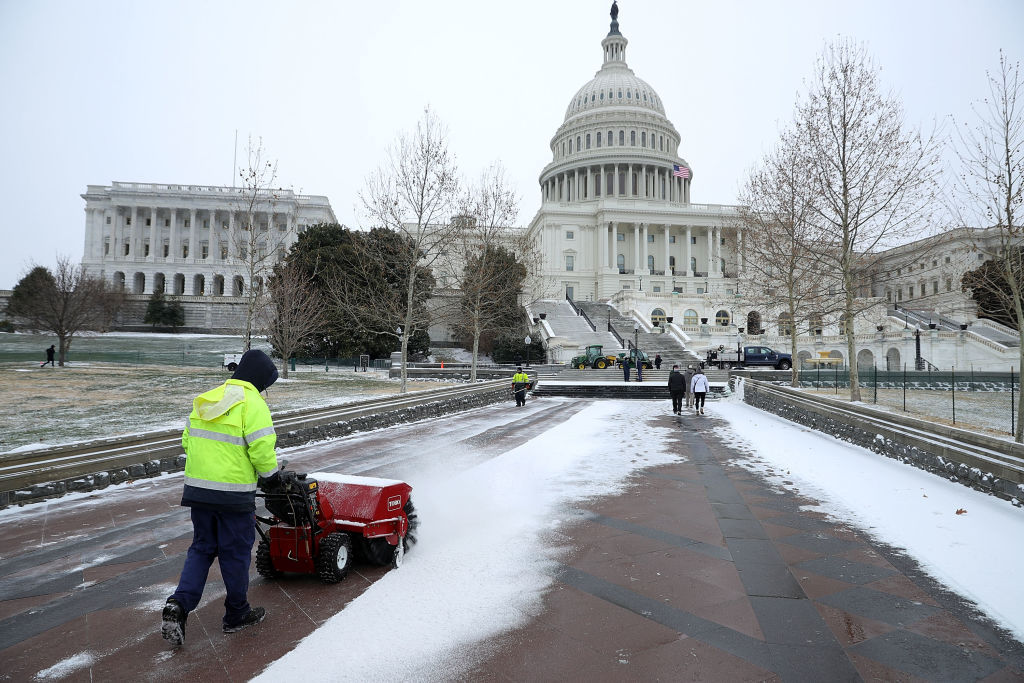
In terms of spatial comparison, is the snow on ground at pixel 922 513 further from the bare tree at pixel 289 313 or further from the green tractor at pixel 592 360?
the green tractor at pixel 592 360

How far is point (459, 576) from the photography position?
189 inches

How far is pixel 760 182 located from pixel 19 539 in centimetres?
2709

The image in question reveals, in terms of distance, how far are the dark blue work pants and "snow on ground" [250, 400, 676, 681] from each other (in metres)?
0.57

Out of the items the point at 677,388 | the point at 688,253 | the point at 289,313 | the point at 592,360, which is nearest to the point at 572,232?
the point at 688,253

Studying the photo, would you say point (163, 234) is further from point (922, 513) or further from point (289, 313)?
point (922, 513)

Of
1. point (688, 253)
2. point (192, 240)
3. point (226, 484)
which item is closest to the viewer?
point (226, 484)

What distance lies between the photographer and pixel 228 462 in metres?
3.86

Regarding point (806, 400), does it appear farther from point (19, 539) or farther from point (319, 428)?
point (19, 539)

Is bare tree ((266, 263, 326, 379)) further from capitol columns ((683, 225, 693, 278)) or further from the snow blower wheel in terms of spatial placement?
capitol columns ((683, 225, 693, 278))

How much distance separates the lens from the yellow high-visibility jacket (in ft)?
Answer: 12.5

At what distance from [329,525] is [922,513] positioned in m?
6.63

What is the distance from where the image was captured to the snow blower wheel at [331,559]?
4609mm

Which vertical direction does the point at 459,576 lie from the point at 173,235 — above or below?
below

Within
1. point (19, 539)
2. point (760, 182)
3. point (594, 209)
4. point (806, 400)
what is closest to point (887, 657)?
point (19, 539)
